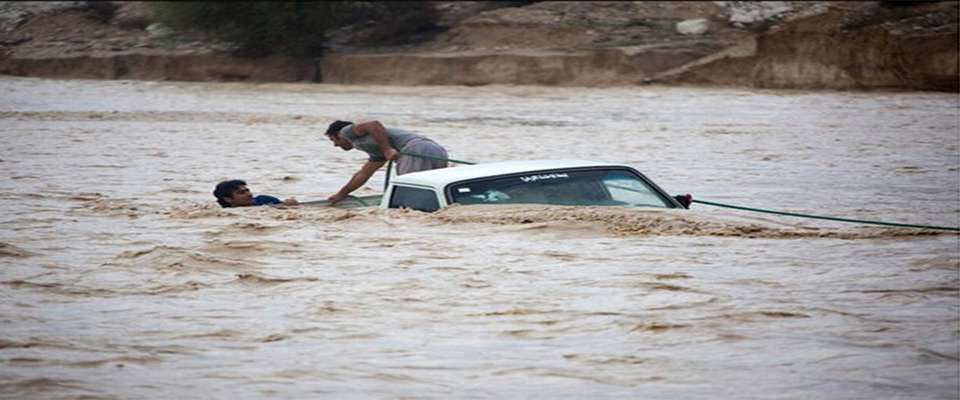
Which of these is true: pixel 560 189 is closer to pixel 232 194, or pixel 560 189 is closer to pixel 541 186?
pixel 541 186

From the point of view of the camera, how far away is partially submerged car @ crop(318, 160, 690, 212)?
31.9 ft

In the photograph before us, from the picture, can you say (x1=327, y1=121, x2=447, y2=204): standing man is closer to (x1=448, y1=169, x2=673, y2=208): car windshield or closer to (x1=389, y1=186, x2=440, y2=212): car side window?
(x1=389, y1=186, x2=440, y2=212): car side window

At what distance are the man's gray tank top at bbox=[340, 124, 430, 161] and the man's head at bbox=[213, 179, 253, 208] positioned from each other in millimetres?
957

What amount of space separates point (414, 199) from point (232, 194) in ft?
9.29

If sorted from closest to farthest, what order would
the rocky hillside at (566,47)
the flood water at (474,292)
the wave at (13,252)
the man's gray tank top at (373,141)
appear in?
the flood water at (474,292)
the wave at (13,252)
the man's gray tank top at (373,141)
the rocky hillside at (566,47)

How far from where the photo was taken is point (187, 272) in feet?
31.4

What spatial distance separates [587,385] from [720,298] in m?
1.96

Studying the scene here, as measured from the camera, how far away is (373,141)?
499 inches

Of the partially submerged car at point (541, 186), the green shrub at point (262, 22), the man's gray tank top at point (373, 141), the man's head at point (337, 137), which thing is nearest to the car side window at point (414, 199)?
the partially submerged car at point (541, 186)

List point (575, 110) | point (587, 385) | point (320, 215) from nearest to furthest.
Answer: point (587, 385)
point (320, 215)
point (575, 110)

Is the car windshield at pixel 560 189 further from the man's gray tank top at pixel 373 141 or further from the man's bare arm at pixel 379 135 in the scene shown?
the man's gray tank top at pixel 373 141

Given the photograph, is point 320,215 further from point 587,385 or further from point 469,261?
point 587,385

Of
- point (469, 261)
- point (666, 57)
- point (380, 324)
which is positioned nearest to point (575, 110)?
point (666, 57)

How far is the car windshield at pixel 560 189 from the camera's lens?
31.9 feet
